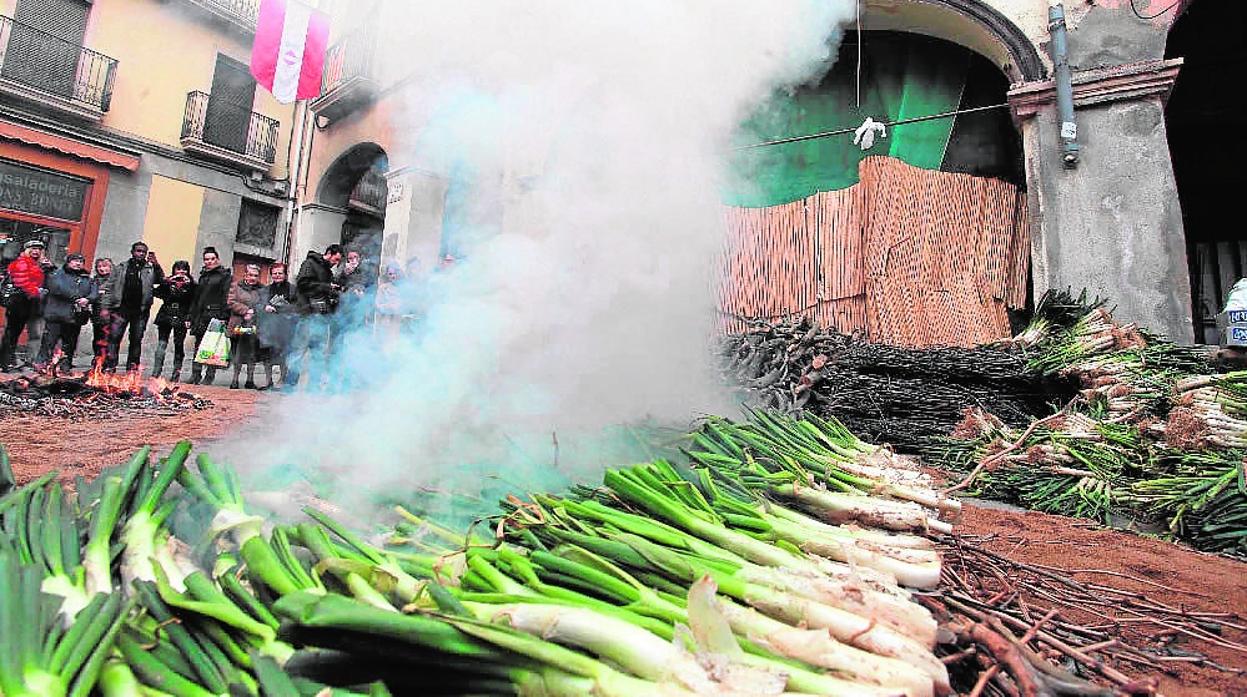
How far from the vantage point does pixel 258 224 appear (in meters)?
14.8

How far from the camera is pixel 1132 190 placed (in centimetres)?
542

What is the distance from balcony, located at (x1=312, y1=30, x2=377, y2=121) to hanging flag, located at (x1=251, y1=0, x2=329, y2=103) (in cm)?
51

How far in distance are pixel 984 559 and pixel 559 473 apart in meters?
1.58

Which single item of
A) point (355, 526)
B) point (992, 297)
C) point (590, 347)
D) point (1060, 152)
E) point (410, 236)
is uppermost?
point (1060, 152)

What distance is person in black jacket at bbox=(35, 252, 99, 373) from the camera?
6852mm

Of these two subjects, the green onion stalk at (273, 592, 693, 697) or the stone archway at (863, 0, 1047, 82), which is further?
the stone archway at (863, 0, 1047, 82)

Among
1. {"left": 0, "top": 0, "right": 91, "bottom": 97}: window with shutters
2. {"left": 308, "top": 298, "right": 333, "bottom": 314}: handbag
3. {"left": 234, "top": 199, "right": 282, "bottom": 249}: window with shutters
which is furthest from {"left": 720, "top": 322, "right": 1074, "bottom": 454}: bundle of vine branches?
{"left": 0, "top": 0, "right": 91, "bottom": 97}: window with shutters

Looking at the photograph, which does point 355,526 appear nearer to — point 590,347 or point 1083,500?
point 590,347

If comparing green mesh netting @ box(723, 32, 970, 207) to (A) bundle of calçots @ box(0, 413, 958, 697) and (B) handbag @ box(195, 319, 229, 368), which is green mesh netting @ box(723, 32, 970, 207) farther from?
(B) handbag @ box(195, 319, 229, 368)

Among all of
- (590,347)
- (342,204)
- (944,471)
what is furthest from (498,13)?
(342,204)

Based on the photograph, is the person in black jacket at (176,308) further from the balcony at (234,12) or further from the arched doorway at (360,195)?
the balcony at (234,12)

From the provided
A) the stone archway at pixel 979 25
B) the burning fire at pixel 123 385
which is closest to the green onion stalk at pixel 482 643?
the burning fire at pixel 123 385

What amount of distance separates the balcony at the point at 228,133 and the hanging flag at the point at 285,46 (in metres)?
4.29

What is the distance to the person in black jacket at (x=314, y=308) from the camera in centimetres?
709
